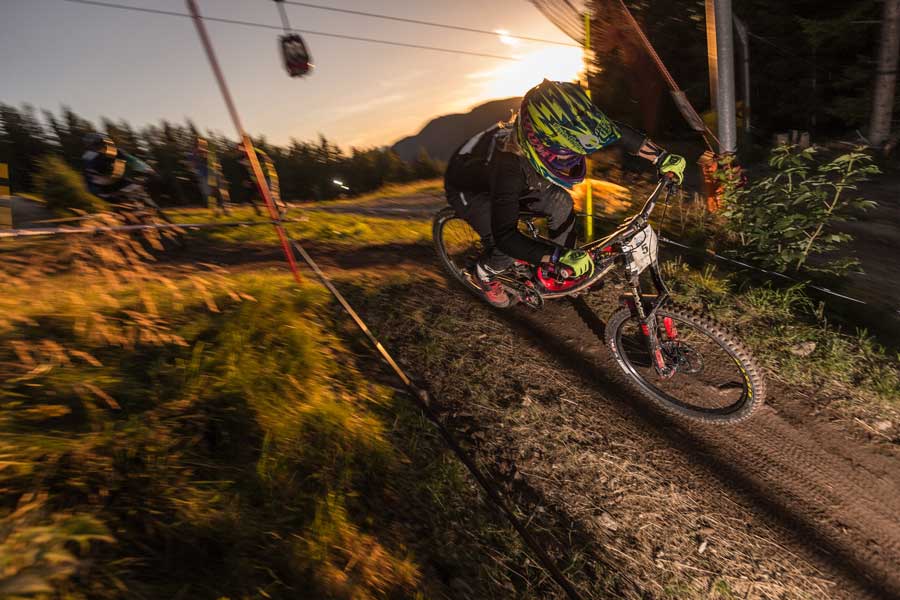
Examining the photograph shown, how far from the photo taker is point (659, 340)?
153 inches

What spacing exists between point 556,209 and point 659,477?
2.88 metres

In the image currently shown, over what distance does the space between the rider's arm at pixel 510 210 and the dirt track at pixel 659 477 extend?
121cm

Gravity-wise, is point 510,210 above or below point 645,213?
above

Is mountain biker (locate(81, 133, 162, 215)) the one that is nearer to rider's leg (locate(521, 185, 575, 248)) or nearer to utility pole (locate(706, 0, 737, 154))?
rider's leg (locate(521, 185, 575, 248))

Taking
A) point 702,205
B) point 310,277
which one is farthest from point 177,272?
point 702,205

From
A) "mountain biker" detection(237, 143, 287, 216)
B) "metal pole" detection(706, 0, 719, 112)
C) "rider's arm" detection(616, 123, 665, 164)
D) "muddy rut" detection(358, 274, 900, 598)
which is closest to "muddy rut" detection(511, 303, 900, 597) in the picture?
"muddy rut" detection(358, 274, 900, 598)

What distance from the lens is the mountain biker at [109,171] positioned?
691cm

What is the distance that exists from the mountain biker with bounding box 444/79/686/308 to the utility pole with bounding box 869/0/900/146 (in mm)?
16588

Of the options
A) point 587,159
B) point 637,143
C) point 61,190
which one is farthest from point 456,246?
point 61,190

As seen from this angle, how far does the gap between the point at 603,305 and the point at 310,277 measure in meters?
3.81

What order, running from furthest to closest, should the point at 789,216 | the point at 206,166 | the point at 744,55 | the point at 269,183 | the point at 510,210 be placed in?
the point at 744,55 < the point at 206,166 < the point at 269,183 < the point at 789,216 < the point at 510,210

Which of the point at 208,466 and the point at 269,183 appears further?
the point at 269,183

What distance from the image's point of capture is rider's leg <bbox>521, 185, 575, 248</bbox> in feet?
14.9

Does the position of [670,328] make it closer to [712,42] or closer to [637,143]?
[637,143]
